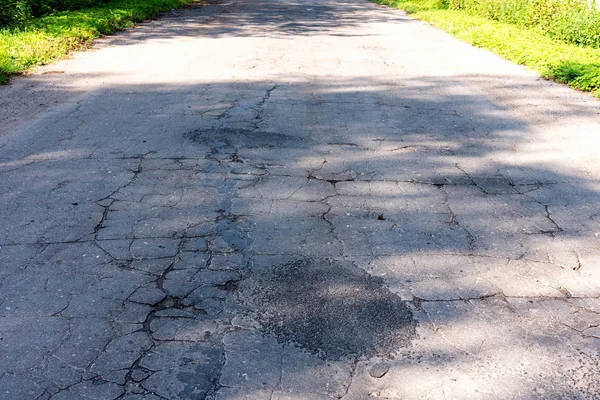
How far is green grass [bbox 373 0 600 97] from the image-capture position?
33.6ft

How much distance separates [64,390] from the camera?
2.95m

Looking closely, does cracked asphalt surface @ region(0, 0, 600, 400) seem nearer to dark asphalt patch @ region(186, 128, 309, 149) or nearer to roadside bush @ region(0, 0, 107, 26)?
dark asphalt patch @ region(186, 128, 309, 149)

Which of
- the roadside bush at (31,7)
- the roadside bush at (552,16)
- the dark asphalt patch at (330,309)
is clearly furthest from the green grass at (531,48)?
the roadside bush at (31,7)

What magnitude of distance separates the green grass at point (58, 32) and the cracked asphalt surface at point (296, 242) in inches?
73.4

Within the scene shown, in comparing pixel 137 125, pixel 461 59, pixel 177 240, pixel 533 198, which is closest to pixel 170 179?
pixel 177 240

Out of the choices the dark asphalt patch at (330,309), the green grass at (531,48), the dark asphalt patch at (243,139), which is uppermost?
the dark asphalt patch at (330,309)

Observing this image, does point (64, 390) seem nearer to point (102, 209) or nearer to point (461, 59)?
point (102, 209)

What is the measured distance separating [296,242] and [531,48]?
400 inches

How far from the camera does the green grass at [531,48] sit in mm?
10250

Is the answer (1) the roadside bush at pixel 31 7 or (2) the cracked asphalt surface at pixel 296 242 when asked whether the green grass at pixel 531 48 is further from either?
(1) the roadside bush at pixel 31 7

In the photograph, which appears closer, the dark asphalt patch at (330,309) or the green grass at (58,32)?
the dark asphalt patch at (330,309)

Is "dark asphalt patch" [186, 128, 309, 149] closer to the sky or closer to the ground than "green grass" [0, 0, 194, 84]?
closer to the ground

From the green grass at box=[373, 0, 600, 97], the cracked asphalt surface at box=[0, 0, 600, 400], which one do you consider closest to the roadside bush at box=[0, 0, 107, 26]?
the cracked asphalt surface at box=[0, 0, 600, 400]

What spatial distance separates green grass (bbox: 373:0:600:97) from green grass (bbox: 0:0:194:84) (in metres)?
8.37
